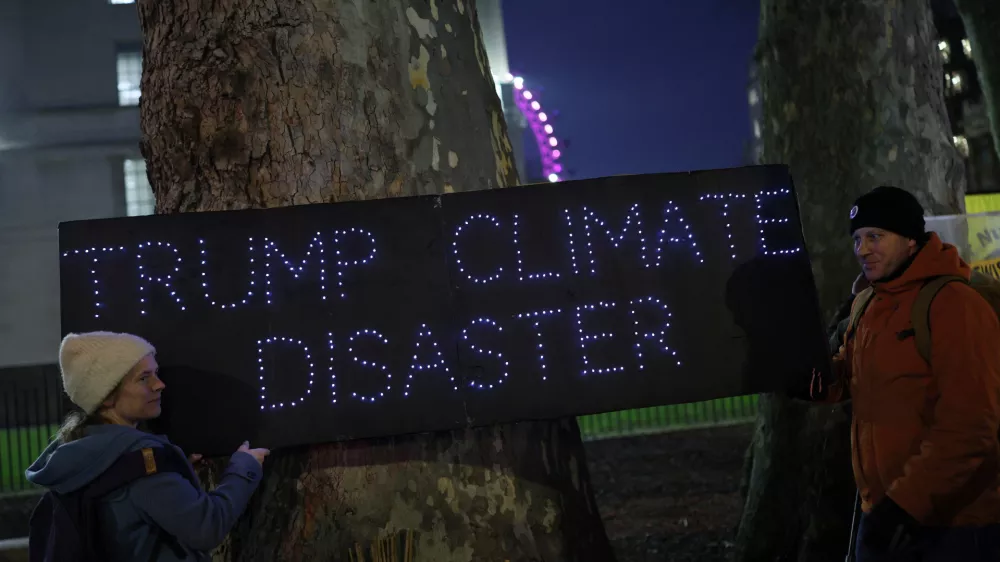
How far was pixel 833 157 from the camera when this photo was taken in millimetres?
6285

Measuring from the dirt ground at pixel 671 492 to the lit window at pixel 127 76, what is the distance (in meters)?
15.7

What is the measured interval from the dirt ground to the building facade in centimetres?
1428

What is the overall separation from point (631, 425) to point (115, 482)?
13.1 meters

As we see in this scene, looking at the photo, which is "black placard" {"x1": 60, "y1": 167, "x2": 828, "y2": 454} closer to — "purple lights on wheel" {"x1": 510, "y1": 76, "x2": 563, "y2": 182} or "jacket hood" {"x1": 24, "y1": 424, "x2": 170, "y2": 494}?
"jacket hood" {"x1": 24, "y1": 424, "x2": 170, "y2": 494}

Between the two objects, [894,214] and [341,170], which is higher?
[341,170]

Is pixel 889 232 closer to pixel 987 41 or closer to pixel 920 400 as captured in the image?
pixel 920 400

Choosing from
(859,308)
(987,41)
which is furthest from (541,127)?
(859,308)

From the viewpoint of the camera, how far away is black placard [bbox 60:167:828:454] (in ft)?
10.6

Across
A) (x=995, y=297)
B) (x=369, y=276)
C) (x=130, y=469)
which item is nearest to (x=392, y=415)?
(x=369, y=276)

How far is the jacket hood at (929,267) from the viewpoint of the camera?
10.8 feet

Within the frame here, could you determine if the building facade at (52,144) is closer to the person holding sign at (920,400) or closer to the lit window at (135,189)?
the lit window at (135,189)

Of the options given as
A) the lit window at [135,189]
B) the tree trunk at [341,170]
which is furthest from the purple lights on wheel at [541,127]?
the tree trunk at [341,170]

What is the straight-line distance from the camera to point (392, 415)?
3.25 m

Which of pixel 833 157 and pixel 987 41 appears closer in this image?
pixel 833 157
